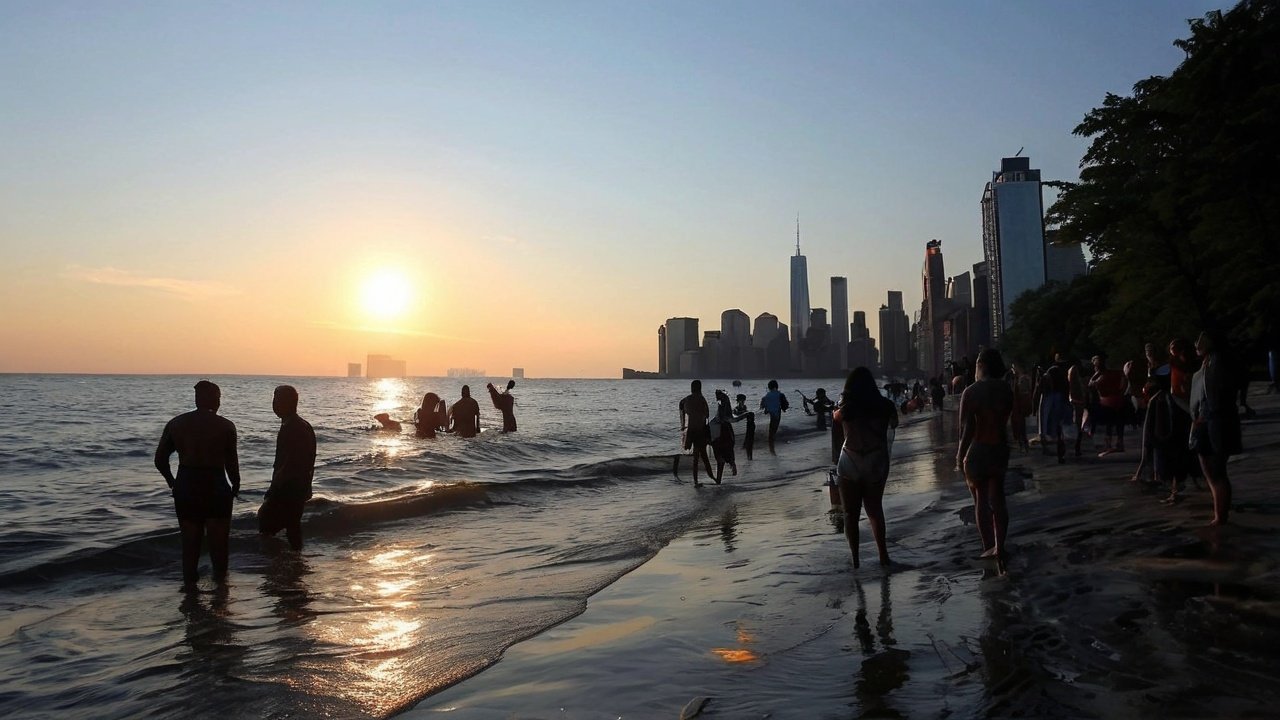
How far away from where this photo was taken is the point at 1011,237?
17288 centimetres

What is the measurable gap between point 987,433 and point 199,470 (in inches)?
290

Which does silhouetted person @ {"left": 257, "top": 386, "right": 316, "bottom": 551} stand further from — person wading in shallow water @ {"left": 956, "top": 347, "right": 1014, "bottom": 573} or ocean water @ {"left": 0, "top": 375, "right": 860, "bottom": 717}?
person wading in shallow water @ {"left": 956, "top": 347, "right": 1014, "bottom": 573}

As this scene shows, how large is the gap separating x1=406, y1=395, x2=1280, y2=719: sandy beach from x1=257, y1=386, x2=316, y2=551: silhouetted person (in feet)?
13.0

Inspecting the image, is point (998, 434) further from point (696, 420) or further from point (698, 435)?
point (698, 435)

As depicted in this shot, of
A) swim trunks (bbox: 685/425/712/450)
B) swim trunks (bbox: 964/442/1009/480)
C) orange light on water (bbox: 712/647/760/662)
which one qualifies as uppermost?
swim trunks (bbox: 964/442/1009/480)

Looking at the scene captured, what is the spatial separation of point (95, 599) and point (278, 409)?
8.26 feet

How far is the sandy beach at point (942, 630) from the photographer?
4223 millimetres

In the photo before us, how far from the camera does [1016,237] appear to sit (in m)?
172

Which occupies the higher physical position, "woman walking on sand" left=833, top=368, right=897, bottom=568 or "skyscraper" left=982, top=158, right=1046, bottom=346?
"skyscraper" left=982, top=158, right=1046, bottom=346

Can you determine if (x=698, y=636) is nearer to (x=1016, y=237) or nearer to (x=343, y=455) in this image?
(x=343, y=455)

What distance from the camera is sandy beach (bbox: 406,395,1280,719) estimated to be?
4.22 metres

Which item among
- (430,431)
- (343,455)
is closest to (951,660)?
(343,455)

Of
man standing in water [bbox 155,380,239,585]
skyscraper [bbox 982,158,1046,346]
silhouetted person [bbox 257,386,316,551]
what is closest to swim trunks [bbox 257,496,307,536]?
silhouetted person [bbox 257,386,316,551]

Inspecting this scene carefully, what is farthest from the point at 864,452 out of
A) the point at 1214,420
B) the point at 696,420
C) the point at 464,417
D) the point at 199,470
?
the point at 464,417
